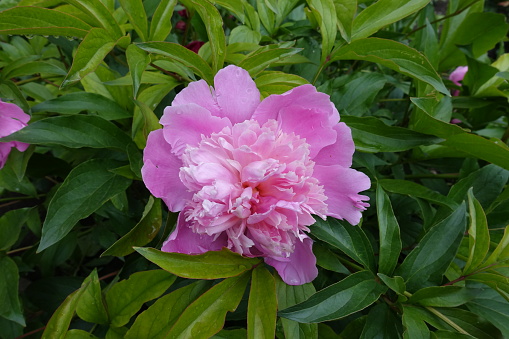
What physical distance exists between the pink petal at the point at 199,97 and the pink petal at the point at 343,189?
0.51 ft

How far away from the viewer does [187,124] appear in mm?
476

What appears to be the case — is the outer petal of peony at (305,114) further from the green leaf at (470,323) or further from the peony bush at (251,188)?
the green leaf at (470,323)

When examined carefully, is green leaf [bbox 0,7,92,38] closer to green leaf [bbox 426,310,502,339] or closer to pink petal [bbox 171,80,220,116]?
pink petal [bbox 171,80,220,116]

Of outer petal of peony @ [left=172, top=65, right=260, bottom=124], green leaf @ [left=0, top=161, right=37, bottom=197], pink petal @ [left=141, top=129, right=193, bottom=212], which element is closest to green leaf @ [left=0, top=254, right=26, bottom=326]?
green leaf @ [left=0, top=161, right=37, bottom=197]

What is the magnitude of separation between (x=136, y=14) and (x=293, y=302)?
1.56 feet

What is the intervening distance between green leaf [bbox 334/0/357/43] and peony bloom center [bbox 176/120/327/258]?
26 cm

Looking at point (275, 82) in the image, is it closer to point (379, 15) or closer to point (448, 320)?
point (379, 15)

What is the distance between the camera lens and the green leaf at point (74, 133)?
0.56 m

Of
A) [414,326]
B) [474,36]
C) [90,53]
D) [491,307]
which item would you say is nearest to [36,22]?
[90,53]

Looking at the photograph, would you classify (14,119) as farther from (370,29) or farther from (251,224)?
(370,29)

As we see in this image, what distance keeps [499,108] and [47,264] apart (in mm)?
1128

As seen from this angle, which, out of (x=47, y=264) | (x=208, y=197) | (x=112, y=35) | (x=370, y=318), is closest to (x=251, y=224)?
(x=208, y=197)

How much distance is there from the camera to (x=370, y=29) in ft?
2.13

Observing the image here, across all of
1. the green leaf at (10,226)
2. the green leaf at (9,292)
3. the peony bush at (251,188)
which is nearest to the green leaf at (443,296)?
the peony bush at (251,188)
